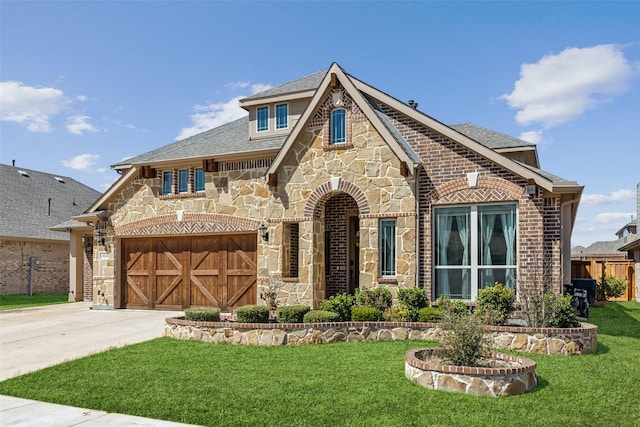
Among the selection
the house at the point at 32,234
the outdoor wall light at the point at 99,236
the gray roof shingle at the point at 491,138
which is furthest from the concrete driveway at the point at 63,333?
the gray roof shingle at the point at 491,138

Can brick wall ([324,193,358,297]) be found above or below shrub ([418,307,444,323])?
above

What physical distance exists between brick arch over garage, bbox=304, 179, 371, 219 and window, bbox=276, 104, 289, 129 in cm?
395

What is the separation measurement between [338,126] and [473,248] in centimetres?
495

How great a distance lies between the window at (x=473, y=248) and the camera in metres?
12.8

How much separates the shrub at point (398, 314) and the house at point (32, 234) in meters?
22.1

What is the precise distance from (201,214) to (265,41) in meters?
5.86

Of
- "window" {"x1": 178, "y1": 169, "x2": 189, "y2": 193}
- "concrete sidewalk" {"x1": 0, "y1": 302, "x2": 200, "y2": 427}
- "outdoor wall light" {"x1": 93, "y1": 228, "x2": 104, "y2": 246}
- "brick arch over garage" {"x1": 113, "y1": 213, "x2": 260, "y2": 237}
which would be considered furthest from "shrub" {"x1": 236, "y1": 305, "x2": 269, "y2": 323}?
"outdoor wall light" {"x1": 93, "y1": 228, "x2": 104, "y2": 246}

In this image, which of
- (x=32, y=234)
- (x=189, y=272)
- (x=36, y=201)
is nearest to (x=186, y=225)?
(x=189, y=272)

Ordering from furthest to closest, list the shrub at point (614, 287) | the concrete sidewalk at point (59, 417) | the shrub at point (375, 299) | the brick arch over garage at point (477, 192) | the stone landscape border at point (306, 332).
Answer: the shrub at point (614, 287)
the shrub at point (375, 299)
the brick arch over garage at point (477, 192)
the stone landscape border at point (306, 332)
the concrete sidewalk at point (59, 417)

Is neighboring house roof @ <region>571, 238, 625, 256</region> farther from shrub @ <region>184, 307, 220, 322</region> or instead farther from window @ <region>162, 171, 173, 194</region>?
shrub @ <region>184, 307, 220, 322</region>

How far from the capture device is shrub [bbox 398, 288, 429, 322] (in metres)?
12.6

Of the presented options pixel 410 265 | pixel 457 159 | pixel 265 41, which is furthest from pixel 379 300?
pixel 265 41

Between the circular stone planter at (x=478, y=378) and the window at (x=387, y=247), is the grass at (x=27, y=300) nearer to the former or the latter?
the window at (x=387, y=247)

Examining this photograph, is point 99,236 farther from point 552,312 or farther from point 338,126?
point 552,312
